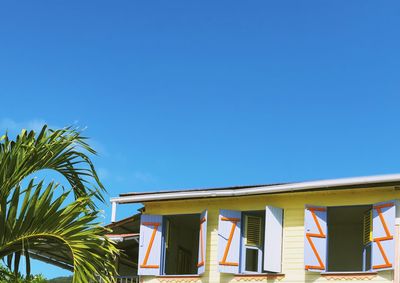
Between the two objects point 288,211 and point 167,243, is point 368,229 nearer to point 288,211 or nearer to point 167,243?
point 288,211

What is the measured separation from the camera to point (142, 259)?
18.2 meters

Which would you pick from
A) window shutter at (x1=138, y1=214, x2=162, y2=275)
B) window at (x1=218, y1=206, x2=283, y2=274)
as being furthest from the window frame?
window shutter at (x1=138, y1=214, x2=162, y2=275)

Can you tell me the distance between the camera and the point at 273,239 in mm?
16938

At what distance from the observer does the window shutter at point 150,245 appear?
18.1 metres

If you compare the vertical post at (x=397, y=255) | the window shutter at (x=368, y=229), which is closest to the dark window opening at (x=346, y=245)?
the window shutter at (x=368, y=229)

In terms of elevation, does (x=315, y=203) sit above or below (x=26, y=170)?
above

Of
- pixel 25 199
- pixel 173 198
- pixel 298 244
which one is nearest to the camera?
pixel 25 199

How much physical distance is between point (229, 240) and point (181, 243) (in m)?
3.36

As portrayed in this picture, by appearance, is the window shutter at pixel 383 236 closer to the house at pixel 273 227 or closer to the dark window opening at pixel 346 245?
the house at pixel 273 227

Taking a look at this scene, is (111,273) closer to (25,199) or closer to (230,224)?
(25,199)

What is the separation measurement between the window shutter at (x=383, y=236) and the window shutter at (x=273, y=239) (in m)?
2.22

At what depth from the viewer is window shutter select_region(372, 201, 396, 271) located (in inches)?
610

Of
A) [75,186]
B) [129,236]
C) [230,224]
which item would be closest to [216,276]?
[230,224]

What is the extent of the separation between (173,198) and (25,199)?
9.43m
